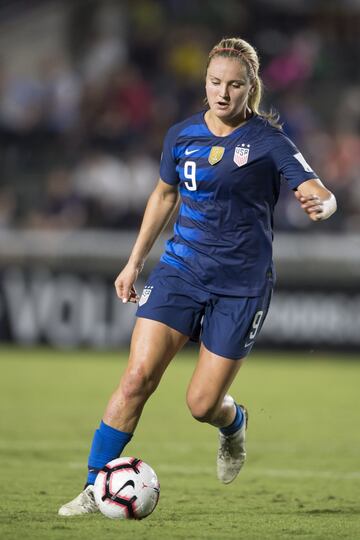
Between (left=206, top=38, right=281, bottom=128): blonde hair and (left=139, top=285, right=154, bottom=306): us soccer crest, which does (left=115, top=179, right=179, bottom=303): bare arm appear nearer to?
(left=139, top=285, right=154, bottom=306): us soccer crest

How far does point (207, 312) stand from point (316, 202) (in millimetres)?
1028

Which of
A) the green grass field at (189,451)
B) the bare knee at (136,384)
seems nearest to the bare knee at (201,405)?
the bare knee at (136,384)

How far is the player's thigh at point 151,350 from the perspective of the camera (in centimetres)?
582

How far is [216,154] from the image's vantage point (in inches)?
235

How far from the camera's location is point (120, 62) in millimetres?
17719

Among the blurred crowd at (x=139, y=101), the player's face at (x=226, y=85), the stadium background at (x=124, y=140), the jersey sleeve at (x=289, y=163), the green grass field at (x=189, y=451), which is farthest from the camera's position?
the blurred crowd at (x=139, y=101)

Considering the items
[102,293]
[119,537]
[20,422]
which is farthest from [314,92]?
[119,537]

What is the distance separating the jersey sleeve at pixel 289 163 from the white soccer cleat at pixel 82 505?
5.95 feet

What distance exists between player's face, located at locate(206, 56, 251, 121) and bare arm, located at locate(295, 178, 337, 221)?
1.96 feet

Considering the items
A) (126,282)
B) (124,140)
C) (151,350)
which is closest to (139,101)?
(124,140)

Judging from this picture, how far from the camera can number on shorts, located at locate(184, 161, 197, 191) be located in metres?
6.02

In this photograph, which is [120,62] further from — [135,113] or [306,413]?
[306,413]

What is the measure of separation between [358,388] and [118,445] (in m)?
6.78

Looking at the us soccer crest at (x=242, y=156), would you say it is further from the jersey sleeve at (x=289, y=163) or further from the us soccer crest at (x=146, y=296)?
the us soccer crest at (x=146, y=296)
